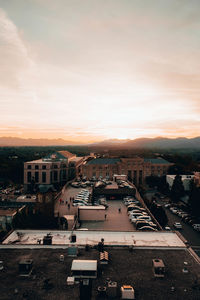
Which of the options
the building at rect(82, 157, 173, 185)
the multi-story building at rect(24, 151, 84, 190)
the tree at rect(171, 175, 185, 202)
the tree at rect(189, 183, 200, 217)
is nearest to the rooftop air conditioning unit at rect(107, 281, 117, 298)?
the tree at rect(189, 183, 200, 217)

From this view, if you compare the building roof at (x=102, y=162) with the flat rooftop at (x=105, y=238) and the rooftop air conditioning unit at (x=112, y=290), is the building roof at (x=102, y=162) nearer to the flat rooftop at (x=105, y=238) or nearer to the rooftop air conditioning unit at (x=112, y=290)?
the flat rooftop at (x=105, y=238)

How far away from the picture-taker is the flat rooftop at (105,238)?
26.4 metres

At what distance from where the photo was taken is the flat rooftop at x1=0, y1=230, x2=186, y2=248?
26.4 metres

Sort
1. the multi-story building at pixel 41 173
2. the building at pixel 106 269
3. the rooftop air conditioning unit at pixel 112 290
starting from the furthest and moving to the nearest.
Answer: the multi-story building at pixel 41 173 < the building at pixel 106 269 < the rooftop air conditioning unit at pixel 112 290

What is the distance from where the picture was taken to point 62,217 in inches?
1617

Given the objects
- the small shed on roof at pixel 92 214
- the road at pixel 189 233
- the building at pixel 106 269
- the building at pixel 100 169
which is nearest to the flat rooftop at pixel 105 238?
the building at pixel 106 269

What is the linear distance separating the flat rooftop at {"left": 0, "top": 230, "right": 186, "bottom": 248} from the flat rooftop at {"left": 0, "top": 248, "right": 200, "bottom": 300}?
302 cm

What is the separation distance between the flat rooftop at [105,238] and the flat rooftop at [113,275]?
3.02 m

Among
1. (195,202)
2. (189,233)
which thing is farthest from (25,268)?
(195,202)

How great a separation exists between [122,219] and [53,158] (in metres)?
59.9

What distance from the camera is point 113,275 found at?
751 inches

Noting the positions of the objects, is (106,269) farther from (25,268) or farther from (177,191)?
(177,191)

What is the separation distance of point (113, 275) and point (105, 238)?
28.5 ft

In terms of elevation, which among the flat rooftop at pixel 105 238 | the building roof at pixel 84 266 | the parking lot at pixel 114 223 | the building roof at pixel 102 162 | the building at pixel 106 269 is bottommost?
the parking lot at pixel 114 223
